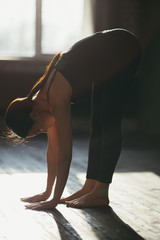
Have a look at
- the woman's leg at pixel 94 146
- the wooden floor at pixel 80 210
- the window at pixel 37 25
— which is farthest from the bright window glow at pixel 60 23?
the woman's leg at pixel 94 146

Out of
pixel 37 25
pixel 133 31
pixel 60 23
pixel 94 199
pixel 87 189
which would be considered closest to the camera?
pixel 94 199

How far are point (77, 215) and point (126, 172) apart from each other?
1266mm

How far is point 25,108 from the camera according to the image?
2049 millimetres

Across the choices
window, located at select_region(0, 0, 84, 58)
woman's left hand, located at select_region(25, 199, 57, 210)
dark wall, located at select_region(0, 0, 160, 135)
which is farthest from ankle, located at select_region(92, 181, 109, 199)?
window, located at select_region(0, 0, 84, 58)

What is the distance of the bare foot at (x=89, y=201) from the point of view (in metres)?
2.26

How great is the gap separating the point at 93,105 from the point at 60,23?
11.5ft

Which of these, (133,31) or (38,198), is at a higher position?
(133,31)

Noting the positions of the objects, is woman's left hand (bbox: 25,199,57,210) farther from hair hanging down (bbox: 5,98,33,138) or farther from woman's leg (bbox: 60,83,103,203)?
hair hanging down (bbox: 5,98,33,138)

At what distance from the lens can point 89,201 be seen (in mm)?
2266

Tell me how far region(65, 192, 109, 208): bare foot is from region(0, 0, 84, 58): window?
3.49 metres

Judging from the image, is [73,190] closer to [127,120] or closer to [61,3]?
[127,120]

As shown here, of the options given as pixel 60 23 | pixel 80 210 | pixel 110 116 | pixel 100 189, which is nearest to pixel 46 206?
pixel 80 210

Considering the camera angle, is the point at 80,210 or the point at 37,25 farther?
the point at 37,25

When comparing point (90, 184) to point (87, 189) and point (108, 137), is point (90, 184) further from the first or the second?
point (108, 137)
